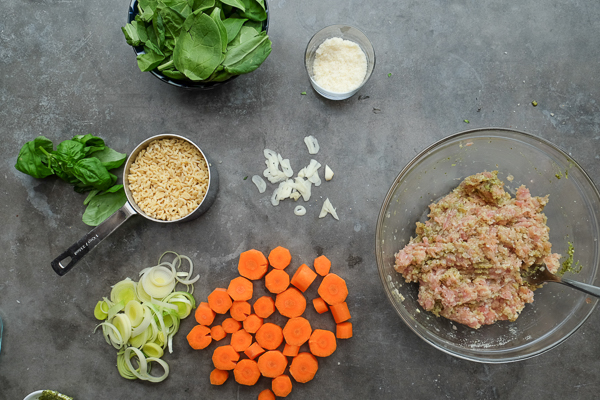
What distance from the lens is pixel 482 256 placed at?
1773 mm

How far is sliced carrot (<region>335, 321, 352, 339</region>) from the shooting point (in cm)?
217

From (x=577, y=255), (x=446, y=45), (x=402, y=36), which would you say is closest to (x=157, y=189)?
(x=402, y=36)

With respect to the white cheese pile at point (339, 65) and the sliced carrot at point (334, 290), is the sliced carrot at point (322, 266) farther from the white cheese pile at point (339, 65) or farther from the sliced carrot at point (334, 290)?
the white cheese pile at point (339, 65)

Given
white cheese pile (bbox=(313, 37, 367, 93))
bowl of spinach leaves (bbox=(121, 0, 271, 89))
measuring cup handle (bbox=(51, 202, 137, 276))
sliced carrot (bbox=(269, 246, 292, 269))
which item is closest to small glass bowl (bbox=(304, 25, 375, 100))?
white cheese pile (bbox=(313, 37, 367, 93))

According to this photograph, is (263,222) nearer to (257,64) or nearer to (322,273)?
(322,273)

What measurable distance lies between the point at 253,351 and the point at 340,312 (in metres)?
0.57

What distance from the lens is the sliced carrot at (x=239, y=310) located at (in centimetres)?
223

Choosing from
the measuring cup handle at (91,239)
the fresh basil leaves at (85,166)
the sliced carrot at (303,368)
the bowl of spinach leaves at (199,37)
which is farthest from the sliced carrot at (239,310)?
the bowl of spinach leaves at (199,37)

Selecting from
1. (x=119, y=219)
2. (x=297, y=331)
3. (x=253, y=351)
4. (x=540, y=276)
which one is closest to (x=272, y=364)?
(x=253, y=351)

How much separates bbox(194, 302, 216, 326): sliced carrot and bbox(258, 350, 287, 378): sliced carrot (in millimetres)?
380

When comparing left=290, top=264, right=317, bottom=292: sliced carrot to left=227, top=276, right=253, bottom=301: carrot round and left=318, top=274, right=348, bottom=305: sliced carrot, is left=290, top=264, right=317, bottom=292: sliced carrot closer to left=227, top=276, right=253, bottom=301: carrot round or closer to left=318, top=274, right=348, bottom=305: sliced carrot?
left=318, top=274, right=348, bottom=305: sliced carrot

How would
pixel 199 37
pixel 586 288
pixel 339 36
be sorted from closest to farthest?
pixel 586 288
pixel 199 37
pixel 339 36

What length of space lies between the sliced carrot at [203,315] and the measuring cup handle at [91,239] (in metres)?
0.67

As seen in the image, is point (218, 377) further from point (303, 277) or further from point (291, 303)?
point (303, 277)
